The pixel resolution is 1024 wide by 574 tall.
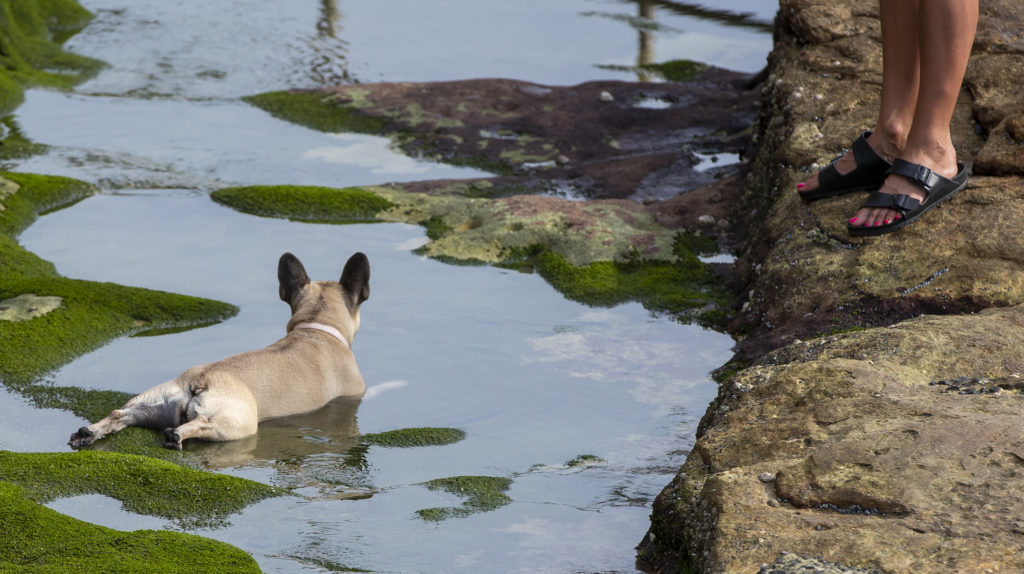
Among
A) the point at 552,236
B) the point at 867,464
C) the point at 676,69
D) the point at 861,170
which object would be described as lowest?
the point at 552,236

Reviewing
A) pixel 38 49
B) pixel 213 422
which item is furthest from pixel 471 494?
pixel 38 49

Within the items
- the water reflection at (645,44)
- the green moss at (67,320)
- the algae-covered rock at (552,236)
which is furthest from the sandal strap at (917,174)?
the water reflection at (645,44)

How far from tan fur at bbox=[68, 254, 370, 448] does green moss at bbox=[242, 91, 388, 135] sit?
7.01 meters

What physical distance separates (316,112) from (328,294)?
7777 millimetres

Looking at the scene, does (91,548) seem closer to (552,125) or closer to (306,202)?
(306,202)

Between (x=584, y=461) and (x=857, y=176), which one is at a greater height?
(x=857, y=176)

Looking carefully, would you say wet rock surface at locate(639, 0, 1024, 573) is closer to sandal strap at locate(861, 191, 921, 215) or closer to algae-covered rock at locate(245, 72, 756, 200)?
sandal strap at locate(861, 191, 921, 215)

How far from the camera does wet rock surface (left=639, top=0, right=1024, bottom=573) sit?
370cm

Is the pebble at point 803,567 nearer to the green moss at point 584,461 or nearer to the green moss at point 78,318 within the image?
the green moss at point 584,461

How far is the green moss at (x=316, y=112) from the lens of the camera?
14.2 meters

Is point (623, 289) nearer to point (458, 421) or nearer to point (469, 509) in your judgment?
point (458, 421)

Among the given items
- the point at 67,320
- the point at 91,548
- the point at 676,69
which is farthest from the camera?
the point at 676,69

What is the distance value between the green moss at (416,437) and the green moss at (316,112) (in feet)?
27.1

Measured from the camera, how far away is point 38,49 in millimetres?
17375
